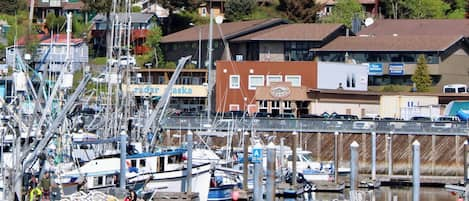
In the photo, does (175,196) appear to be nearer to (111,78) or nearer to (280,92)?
(111,78)

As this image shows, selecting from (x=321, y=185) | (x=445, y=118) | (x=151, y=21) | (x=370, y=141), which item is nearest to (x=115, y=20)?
(x=321, y=185)

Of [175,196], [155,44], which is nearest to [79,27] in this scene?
[155,44]

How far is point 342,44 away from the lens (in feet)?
325

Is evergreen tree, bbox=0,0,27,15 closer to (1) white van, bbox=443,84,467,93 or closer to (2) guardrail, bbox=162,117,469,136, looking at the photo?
(1) white van, bbox=443,84,467,93

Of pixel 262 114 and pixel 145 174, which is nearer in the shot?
pixel 145 174

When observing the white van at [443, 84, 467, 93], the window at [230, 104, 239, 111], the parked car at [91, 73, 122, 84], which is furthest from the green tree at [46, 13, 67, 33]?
the parked car at [91, 73, 122, 84]

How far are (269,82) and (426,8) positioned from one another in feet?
119

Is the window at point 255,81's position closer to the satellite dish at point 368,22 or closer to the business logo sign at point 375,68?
the business logo sign at point 375,68

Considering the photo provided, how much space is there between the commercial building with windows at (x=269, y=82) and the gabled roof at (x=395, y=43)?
287 inches

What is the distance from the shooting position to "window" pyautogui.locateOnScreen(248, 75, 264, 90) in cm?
8900

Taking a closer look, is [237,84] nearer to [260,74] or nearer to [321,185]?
[260,74]

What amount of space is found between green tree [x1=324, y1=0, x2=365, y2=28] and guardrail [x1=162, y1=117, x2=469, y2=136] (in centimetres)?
4536

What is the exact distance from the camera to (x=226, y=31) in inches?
4117

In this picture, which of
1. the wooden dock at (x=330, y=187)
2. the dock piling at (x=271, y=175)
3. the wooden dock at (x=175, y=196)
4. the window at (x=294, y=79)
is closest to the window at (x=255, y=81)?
the window at (x=294, y=79)
